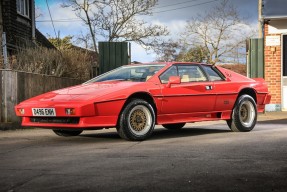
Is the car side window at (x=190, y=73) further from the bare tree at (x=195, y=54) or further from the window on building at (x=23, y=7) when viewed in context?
the bare tree at (x=195, y=54)

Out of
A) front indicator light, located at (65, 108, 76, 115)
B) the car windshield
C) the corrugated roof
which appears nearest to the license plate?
front indicator light, located at (65, 108, 76, 115)

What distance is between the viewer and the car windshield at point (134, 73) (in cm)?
830

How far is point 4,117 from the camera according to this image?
10922 mm

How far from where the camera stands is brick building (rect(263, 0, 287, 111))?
1645 cm

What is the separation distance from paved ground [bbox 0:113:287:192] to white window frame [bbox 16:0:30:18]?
12.8 m

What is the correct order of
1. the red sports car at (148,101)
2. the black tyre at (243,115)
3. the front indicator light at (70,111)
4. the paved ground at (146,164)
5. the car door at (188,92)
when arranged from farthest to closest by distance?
the black tyre at (243,115) → the car door at (188,92) → the red sports car at (148,101) → the front indicator light at (70,111) → the paved ground at (146,164)

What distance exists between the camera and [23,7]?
812 inches

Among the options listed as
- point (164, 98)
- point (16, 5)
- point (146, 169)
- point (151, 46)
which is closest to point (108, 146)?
point (164, 98)

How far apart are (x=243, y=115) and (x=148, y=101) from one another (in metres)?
2.44

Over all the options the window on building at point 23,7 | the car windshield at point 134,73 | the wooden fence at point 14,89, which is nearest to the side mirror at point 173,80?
the car windshield at point 134,73

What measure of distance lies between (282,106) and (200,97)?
8.71 m

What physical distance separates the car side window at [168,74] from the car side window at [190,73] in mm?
116

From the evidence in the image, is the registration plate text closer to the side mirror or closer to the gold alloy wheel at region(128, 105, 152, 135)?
the gold alloy wheel at region(128, 105, 152, 135)

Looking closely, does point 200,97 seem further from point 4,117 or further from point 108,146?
point 4,117
